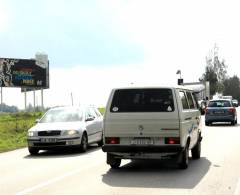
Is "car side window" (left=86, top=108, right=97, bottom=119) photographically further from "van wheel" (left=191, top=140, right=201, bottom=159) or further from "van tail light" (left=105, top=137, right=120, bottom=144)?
"van tail light" (left=105, top=137, right=120, bottom=144)

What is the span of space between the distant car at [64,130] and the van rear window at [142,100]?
15.9 ft

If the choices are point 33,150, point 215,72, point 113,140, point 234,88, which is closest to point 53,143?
point 33,150

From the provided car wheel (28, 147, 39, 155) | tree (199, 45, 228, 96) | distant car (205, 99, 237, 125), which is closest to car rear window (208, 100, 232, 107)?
distant car (205, 99, 237, 125)

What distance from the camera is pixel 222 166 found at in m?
12.7

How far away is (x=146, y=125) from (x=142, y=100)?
25.4 inches

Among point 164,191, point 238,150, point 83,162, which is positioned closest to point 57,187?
point 164,191

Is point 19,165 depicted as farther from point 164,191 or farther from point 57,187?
point 164,191

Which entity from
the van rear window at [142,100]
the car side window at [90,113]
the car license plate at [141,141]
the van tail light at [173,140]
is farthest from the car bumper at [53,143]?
the van tail light at [173,140]

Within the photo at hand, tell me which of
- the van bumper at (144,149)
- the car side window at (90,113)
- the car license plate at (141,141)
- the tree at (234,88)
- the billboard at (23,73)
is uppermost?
the billboard at (23,73)

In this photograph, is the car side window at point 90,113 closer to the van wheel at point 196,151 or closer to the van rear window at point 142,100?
the van wheel at point 196,151

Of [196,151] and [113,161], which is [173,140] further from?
[196,151]

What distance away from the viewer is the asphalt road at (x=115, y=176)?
952cm

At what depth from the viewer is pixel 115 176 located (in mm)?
11328

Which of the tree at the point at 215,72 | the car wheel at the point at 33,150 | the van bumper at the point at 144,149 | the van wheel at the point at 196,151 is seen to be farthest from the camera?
the tree at the point at 215,72
